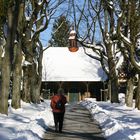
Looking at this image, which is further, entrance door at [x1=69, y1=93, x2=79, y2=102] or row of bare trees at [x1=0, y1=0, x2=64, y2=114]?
entrance door at [x1=69, y1=93, x2=79, y2=102]

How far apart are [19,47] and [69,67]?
45.4 m

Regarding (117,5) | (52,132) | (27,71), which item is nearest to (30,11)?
(27,71)

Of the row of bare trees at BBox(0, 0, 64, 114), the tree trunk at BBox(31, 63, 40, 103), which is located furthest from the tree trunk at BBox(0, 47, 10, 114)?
the tree trunk at BBox(31, 63, 40, 103)

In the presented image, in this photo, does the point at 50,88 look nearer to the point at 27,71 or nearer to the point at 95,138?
the point at 27,71

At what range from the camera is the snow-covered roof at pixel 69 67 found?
69562 mm

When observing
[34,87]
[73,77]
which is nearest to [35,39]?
[34,87]

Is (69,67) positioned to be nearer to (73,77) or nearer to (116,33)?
(73,77)

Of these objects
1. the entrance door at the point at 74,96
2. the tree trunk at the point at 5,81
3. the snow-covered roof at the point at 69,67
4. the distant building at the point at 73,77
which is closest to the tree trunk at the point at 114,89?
the tree trunk at the point at 5,81

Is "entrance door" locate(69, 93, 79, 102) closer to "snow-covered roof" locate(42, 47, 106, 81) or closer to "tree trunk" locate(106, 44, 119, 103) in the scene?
"snow-covered roof" locate(42, 47, 106, 81)

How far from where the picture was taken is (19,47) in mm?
27141

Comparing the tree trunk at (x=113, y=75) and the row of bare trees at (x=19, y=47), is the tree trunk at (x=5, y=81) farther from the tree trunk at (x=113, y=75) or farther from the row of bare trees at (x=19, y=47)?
the tree trunk at (x=113, y=75)

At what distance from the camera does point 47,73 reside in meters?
71.1

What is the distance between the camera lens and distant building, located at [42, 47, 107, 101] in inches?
2721

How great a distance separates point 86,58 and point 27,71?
38.8 m
